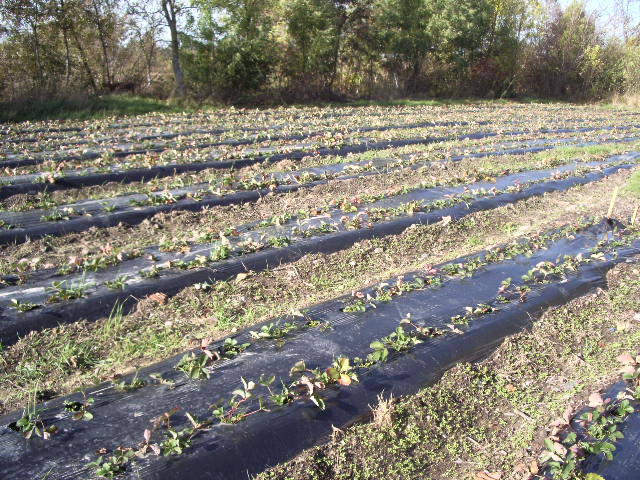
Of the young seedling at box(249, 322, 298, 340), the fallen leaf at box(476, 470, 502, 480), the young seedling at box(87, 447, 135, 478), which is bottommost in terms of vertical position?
the fallen leaf at box(476, 470, 502, 480)

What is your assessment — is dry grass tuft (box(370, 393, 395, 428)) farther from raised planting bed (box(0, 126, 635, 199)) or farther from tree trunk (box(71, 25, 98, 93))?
tree trunk (box(71, 25, 98, 93))

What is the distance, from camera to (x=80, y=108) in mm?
14125

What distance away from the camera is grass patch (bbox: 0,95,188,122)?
1310 cm

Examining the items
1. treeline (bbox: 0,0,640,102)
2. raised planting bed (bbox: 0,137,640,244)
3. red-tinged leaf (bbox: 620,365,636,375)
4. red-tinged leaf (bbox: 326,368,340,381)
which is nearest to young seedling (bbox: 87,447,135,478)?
red-tinged leaf (bbox: 326,368,340,381)

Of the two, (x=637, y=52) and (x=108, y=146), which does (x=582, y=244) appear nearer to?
(x=108, y=146)

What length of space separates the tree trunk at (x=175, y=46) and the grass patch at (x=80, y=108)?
98 cm

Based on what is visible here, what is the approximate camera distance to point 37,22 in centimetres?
1561

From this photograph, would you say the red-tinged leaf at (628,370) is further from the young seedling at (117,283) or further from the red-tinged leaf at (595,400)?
the young seedling at (117,283)

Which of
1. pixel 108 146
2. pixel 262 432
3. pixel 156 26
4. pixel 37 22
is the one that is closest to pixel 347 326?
pixel 262 432

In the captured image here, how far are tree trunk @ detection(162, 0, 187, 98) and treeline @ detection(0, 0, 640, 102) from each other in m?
0.03

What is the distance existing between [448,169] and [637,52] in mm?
26269

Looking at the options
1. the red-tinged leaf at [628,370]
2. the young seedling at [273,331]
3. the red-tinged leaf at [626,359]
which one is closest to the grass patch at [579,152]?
the red-tinged leaf at [626,359]

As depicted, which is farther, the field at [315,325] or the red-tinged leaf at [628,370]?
the red-tinged leaf at [628,370]

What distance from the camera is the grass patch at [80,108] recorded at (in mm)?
13105
